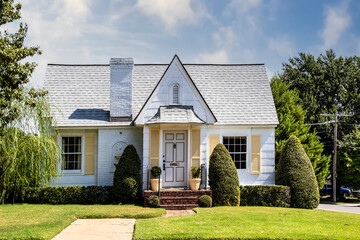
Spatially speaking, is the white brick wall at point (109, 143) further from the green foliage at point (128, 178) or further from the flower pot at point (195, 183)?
the flower pot at point (195, 183)

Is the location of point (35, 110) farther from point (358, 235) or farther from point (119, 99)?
point (358, 235)

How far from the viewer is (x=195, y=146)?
19.0 metres

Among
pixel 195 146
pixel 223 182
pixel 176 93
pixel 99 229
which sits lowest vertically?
pixel 99 229

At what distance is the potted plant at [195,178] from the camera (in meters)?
18.0

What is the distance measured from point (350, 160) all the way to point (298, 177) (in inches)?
867

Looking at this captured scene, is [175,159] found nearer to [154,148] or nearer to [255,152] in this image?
[154,148]

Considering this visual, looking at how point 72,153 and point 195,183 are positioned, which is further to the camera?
point 72,153

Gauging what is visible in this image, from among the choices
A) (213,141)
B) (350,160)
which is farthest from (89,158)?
(350,160)

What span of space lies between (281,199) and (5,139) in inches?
475

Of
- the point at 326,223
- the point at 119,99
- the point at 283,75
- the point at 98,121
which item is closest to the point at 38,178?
the point at 98,121

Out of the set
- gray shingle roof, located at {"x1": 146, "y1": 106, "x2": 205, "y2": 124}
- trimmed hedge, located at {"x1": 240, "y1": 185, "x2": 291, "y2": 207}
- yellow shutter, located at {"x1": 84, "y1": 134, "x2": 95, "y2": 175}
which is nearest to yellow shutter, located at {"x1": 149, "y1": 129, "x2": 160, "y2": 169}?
gray shingle roof, located at {"x1": 146, "y1": 106, "x2": 205, "y2": 124}

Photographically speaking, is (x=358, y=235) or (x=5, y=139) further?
(x=5, y=139)

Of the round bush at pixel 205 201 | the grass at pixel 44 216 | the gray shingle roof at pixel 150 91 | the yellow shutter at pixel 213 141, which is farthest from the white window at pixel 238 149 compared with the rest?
the grass at pixel 44 216

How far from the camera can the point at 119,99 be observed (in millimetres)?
20266
